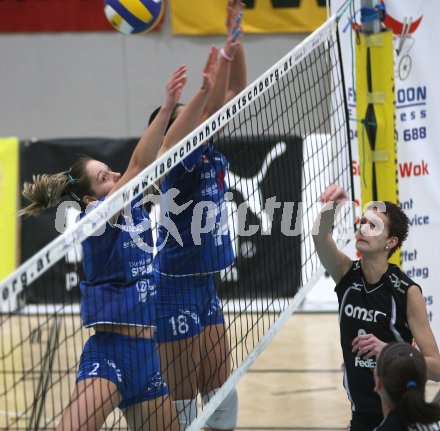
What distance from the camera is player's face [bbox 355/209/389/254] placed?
13.3 ft

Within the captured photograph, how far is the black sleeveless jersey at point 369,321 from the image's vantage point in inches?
157

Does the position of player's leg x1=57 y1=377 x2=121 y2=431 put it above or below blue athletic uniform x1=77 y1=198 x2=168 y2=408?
below

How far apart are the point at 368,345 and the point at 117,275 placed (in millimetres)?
1122

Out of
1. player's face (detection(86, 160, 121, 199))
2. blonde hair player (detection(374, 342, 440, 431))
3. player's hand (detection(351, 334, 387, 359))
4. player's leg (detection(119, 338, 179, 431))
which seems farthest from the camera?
player's face (detection(86, 160, 121, 199))

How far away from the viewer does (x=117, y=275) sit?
13.7 ft

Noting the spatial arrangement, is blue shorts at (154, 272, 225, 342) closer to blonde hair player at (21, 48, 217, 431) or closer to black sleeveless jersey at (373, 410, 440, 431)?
blonde hair player at (21, 48, 217, 431)

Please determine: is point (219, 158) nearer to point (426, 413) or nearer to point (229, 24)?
point (229, 24)

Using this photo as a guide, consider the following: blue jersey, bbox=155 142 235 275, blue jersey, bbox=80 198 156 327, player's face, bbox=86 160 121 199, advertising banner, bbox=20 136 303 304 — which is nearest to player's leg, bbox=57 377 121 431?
blue jersey, bbox=80 198 156 327

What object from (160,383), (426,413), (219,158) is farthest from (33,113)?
(426,413)

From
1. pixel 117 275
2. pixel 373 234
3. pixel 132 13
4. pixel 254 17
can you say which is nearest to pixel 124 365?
pixel 117 275

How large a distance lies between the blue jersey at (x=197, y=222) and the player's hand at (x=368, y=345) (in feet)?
3.75

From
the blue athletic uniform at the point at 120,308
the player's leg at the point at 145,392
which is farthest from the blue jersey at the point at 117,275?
the player's leg at the point at 145,392

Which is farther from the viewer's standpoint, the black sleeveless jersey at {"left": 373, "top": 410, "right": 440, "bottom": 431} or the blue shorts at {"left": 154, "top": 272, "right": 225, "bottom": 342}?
the blue shorts at {"left": 154, "top": 272, "right": 225, "bottom": 342}

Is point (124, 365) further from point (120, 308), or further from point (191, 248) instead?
point (191, 248)
